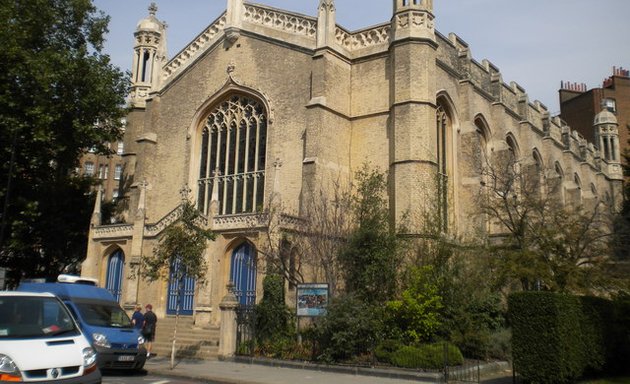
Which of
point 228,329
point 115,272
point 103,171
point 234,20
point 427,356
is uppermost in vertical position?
point 234,20

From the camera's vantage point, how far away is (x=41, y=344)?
8289 mm

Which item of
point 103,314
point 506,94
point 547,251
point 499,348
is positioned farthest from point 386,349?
point 506,94

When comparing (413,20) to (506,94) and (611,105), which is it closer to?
(506,94)

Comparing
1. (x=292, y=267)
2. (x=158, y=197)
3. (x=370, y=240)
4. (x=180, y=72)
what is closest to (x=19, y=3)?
(x=180, y=72)

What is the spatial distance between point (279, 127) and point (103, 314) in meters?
13.6

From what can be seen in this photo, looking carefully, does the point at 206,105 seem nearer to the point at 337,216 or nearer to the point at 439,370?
the point at 337,216

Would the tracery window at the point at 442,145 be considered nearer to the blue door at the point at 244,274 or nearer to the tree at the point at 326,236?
the tree at the point at 326,236

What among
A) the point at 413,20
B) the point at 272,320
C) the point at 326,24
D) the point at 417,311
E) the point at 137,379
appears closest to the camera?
the point at 137,379

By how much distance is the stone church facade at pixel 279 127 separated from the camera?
24.4 m

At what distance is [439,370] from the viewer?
51.5 feet

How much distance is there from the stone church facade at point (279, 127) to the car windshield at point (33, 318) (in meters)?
13.3

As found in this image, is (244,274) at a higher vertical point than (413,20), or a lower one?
A: lower

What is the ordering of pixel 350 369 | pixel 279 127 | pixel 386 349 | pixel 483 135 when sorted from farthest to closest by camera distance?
1. pixel 483 135
2. pixel 279 127
3. pixel 386 349
4. pixel 350 369

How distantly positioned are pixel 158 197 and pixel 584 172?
34282 mm
